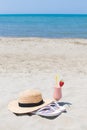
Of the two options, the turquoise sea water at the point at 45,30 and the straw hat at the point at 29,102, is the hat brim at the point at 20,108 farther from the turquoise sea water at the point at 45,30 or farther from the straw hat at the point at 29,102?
A: the turquoise sea water at the point at 45,30

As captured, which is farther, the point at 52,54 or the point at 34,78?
the point at 52,54

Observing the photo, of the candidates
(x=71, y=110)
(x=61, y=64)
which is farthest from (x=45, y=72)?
(x=71, y=110)

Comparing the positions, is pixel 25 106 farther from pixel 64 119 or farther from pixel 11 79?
pixel 11 79

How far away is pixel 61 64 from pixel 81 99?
489cm

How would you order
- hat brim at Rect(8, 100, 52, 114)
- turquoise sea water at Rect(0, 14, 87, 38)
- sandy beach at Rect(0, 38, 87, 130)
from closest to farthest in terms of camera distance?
sandy beach at Rect(0, 38, 87, 130)
hat brim at Rect(8, 100, 52, 114)
turquoise sea water at Rect(0, 14, 87, 38)

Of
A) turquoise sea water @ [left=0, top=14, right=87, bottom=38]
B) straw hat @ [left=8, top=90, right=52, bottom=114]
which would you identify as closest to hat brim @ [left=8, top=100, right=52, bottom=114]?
straw hat @ [left=8, top=90, right=52, bottom=114]

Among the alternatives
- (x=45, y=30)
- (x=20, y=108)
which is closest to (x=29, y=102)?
(x=20, y=108)

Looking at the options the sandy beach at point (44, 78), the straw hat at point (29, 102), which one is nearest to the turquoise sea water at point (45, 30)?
the sandy beach at point (44, 78)

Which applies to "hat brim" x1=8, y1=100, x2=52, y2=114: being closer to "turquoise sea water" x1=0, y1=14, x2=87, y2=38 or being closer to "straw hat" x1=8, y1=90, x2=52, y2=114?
"straw hat" x1=8, y1=90, x2=52, y2=114

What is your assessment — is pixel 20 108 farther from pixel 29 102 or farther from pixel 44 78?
pixel 44 78

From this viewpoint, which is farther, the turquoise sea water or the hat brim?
the turquoise sea water

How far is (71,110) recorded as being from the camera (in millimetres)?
5805

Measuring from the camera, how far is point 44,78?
27.6 ft

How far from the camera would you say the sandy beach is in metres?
5.36
